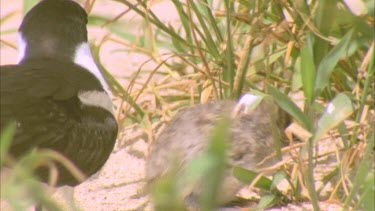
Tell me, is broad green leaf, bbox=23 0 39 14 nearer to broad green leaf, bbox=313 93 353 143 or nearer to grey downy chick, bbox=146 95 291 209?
grey downy chick, bbox=146 95 291 209

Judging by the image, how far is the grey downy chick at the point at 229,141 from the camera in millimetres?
2488

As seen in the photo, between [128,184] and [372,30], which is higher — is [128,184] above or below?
below

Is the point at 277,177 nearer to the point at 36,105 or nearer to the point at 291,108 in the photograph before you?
the point at 291,108

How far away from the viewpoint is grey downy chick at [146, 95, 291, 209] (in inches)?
98.0

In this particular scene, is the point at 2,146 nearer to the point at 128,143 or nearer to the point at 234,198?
the point at 234,198

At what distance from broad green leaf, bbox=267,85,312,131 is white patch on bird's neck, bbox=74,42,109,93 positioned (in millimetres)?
708

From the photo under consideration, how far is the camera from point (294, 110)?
2.27 meters

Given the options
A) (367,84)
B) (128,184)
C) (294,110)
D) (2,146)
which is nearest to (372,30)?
(367,84)

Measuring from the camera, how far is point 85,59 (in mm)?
2934

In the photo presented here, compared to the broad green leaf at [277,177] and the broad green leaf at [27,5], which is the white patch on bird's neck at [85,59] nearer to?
the broad green leaf at [27,5]

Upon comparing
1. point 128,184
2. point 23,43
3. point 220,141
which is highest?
point 220,141

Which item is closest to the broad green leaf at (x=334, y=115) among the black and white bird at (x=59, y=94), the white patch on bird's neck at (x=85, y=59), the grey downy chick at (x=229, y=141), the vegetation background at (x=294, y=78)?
the vegetation background at (x=294, y=78)

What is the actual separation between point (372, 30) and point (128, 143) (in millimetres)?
1007

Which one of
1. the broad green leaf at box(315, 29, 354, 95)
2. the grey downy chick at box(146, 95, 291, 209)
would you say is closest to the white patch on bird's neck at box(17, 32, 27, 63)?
the grey downy chick at box(146, 95, 291, 209)
